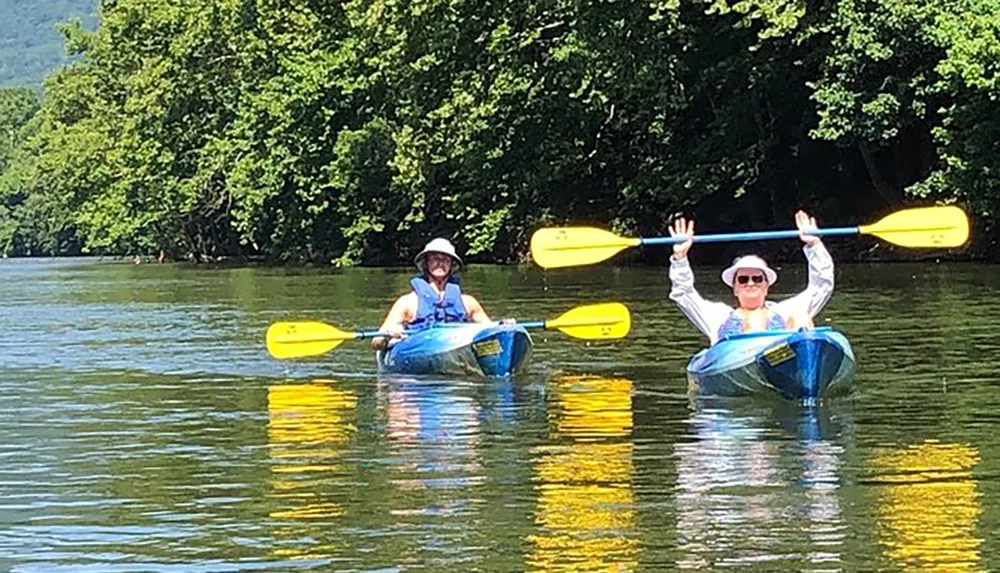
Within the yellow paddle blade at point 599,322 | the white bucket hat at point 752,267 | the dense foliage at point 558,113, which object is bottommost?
the yellow paddle blade at point 599,322

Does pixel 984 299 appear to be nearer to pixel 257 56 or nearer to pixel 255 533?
pixel 255 533

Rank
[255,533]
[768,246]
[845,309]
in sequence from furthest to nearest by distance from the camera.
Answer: [768,246]
[845,309]
[255,533]

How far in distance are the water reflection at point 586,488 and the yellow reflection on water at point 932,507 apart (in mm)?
1197

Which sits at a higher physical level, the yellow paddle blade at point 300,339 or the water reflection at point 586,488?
the yellow paddle blade at point 300,339

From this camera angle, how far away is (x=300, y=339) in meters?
18.2

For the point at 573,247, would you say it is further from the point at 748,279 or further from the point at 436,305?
the point at 748,279

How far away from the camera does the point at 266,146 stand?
181 ft

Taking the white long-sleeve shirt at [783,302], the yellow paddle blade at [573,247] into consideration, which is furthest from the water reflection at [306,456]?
the white long-sleeve shirt at [783,302]

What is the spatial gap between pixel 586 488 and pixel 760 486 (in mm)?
→ 916

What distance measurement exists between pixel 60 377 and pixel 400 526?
32.8 ft

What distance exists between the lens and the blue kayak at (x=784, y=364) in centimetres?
1353

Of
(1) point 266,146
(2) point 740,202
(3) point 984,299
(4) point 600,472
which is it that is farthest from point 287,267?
(4) point 600,472

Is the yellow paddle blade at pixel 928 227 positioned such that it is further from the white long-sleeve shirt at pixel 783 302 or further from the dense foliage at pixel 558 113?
the dense foliage at pixel 558 113

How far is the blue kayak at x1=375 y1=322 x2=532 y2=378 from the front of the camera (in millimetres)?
16453
